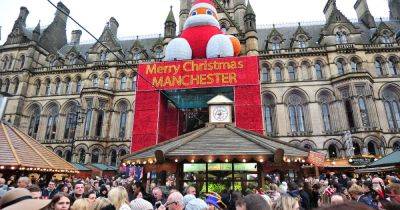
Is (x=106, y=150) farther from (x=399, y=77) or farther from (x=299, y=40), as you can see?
(x=399, y=77)

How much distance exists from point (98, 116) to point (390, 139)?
30.9 metres

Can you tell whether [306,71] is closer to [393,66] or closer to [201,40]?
[393,66]

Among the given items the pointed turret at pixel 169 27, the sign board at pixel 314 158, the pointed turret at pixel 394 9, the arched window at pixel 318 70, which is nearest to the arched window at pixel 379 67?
the arched window at pixel 318 70

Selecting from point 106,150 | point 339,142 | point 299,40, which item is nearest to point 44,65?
point 106,150

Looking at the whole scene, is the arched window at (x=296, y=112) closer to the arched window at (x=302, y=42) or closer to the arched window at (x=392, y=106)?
the arched window at (x=302, y=42)

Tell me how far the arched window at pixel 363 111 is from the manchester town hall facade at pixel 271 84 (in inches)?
3.6

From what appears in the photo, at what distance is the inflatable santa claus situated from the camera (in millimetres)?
15484

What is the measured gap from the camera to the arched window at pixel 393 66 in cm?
2718

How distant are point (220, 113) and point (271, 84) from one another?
58.0 ft

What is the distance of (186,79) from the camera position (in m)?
15.8

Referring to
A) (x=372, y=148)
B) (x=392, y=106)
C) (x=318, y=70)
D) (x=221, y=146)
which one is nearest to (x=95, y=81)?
(x=318, y=70)

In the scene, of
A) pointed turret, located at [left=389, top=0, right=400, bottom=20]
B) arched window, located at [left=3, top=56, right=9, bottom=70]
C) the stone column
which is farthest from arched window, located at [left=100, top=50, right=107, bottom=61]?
pointed turret, located at [left=389, top=0, right=400, bottom=20]

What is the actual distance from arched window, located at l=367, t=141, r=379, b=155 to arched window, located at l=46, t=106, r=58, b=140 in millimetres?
34930

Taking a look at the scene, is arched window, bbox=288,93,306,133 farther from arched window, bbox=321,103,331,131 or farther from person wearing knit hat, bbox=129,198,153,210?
person wearing knit hat, bbox=129,198,153,210
